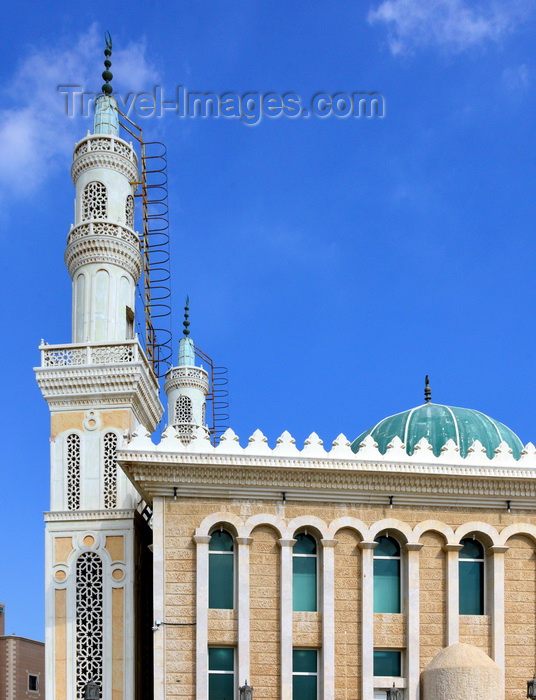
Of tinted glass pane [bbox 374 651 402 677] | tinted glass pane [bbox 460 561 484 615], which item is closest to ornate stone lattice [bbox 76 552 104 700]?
tinted glass pane [bbox 374 651 402 677]

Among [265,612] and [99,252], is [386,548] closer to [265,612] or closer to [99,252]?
[265,612]

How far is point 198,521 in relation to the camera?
20516 millimetres

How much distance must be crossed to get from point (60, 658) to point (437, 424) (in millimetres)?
10245

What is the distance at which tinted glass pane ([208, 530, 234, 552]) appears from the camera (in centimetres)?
2067

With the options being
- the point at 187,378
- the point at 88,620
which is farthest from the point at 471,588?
the point at 187,378

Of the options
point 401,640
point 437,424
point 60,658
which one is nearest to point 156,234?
point 437,424

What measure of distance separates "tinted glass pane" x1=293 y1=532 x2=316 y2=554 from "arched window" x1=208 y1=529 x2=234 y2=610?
4.40 feet

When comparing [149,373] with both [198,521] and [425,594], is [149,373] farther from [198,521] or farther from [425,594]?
[425,594]

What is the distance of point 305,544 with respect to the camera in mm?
20938

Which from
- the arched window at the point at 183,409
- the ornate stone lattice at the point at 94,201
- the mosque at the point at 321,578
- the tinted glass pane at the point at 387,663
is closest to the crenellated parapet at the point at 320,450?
the mosque at the point at 321,578

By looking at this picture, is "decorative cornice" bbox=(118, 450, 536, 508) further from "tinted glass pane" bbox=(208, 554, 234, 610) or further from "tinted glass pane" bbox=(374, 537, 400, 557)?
"tinted glass pane" bbox=(208, 554, 234, 610)

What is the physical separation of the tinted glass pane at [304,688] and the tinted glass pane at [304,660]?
0.49 feet

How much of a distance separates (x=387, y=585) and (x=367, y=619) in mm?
883

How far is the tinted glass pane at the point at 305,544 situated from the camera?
20891 mm
